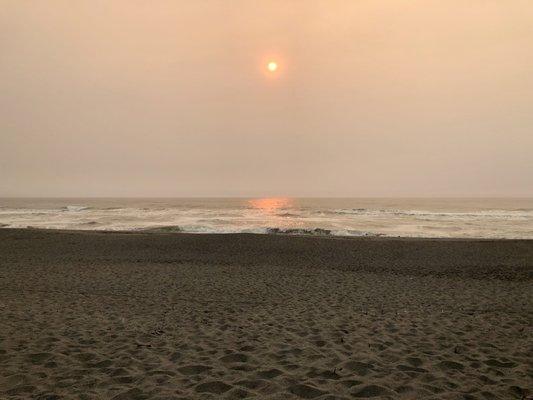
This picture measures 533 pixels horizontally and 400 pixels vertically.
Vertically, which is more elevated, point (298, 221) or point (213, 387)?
point (213, 387)

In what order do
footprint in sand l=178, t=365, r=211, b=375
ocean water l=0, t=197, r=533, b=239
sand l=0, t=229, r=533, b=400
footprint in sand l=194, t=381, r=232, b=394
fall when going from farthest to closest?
1. ocean water l=0, t=197, r=533, b=239
2. footprint in sand l=178, t=365, r=211, b=375
3. sand l=0, t=229, r=533, b=400
4. footprint in sand l=194, t=381, r=232, b=394

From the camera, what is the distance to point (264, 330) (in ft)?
24.1

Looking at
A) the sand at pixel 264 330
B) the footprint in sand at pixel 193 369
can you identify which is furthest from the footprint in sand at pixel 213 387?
the footprint in sand at pixel 193 369

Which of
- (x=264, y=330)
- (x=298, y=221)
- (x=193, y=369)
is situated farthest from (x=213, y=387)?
(x=298, y=221)

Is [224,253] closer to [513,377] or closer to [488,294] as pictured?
[488,294]

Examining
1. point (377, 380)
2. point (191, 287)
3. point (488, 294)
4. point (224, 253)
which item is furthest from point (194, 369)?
point (224, 253)

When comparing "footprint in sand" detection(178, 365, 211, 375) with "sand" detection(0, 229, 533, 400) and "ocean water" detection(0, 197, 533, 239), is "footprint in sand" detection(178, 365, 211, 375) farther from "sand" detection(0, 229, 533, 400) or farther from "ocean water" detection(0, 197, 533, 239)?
"ocean water" detection(0, 197, 533, 239)

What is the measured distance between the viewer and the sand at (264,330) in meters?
4.91

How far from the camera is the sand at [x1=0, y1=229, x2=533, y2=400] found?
→ 4910mm

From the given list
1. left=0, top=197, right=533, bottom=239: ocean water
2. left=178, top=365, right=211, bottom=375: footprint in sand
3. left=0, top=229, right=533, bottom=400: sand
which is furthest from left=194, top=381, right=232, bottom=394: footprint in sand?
left=0, top=197, right=533, bottom=239: ocean water

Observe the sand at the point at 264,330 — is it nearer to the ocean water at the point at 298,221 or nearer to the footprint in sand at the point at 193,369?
the footprint in sand at the point at 193,369

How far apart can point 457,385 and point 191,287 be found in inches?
336

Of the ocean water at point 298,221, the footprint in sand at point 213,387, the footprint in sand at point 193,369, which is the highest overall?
the footprint in sand at point 213,387

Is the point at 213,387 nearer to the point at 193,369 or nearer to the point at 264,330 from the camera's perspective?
the point at 193,369
